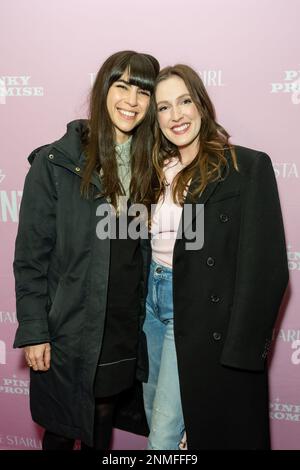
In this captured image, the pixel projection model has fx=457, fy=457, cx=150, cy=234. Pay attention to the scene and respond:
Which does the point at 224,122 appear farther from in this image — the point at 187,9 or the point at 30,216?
the point at 30,216

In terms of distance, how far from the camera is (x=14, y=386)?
2.48 metres

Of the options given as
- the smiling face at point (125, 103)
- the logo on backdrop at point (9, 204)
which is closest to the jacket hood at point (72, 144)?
the smiling face at point (125, 103)

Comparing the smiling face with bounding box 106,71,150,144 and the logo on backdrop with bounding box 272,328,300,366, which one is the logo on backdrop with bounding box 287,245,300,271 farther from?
the smiling face with bounding box 106,71,150,144

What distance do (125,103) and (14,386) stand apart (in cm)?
166

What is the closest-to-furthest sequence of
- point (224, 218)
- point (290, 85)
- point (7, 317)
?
point (224, 218)
point (290, 85)
point (7, 317)

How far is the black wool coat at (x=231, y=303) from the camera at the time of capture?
61.2 inches

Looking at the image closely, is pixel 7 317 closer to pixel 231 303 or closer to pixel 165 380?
pixel 165 380

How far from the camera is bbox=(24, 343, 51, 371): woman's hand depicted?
166 centimetres

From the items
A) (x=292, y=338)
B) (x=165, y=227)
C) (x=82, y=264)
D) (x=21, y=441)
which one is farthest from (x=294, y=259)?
(x=21, y=441)

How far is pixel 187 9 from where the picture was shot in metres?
1.90

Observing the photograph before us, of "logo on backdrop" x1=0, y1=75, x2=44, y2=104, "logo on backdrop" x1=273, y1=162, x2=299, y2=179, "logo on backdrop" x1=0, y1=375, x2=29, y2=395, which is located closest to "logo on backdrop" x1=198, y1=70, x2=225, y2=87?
"logo on backdrop" x1=273, y1=162, x2=299, y2=179


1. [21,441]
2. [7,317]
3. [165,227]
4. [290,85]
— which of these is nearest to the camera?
[165,227]

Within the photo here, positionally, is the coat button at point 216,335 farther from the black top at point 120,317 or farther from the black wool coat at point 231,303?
the black top at point 120,317

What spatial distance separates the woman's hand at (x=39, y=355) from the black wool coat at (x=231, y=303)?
0.48 meters
